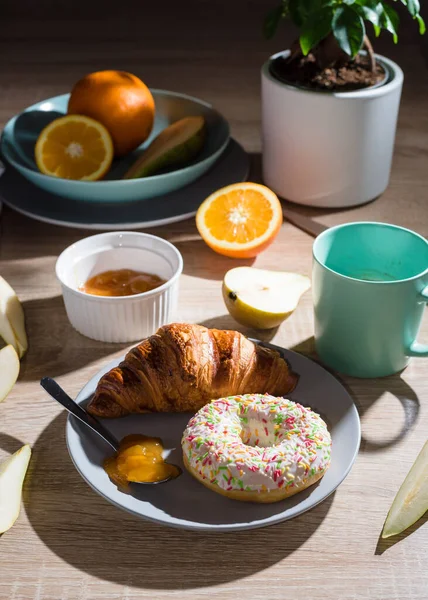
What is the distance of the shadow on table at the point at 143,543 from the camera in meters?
0.75

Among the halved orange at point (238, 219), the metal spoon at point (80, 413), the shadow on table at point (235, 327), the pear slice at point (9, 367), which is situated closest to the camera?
the metal spoon at point (80, 413)

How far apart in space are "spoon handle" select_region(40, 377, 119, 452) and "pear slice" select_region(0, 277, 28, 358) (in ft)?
0.58

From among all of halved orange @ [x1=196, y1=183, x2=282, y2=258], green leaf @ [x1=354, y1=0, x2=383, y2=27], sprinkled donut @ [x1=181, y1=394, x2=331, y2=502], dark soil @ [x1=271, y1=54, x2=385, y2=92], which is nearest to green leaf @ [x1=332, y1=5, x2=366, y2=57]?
green leaf @ [x1=354, y1=0, x2=383, y2=27]

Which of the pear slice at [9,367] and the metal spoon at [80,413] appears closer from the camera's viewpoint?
the metal spoon at [80,413]

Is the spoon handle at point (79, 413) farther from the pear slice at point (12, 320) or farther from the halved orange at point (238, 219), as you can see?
the halved orange at point (238, 219)

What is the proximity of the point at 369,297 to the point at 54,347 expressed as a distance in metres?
0.43

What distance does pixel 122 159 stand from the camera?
147 cm

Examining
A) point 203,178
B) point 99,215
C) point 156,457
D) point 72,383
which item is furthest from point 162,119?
point 156,457

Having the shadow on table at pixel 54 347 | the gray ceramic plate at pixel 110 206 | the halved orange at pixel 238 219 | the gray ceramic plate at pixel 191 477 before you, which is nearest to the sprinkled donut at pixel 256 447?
the gray ceramic plate at pixel 191 477

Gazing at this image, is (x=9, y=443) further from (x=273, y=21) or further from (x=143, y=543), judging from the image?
Answer: (x=273, y=21)

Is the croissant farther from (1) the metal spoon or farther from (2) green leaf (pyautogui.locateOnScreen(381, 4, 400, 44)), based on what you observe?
(2) green leaf (pyautogui.locateOnScreen(381, 4, 400, 44))

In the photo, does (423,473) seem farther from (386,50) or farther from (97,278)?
(386,50)

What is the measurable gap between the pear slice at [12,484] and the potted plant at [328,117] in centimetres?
72

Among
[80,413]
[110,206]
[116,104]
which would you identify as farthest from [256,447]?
[116,104]
